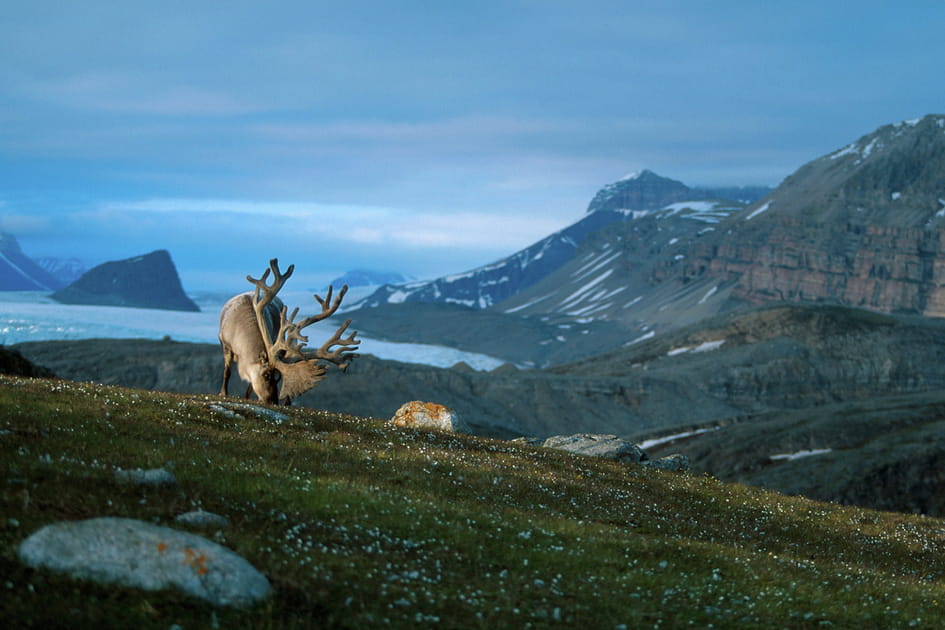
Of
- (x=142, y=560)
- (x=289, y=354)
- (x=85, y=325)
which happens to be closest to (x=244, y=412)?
(x=289, y=354)

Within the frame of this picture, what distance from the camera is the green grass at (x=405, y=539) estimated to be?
31.4 ft

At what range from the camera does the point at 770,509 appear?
79.3 feet

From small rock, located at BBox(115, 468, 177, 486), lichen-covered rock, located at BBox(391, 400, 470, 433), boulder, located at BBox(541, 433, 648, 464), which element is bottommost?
boulder, located at BBox(541, 433, 648, 464)

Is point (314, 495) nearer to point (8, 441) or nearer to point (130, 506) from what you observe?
point (130, 506)

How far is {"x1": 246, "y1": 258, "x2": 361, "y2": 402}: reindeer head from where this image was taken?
27.1 metres

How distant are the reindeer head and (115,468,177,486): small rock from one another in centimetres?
1374

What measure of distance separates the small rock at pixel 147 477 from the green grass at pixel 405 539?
10.2 inches

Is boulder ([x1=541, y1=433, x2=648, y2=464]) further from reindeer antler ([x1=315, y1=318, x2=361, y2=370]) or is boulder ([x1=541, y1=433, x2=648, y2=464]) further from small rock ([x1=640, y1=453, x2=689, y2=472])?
reindeer antler ([x1=315, y1=318, x2=361, y2=370])

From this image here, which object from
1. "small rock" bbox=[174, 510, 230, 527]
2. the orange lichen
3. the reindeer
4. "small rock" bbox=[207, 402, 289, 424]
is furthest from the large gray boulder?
the reindeer

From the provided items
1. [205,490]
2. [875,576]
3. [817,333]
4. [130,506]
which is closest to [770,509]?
[875,576]

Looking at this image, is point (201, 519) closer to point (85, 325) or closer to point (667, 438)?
point (667, 438)

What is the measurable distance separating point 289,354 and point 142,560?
744 inches

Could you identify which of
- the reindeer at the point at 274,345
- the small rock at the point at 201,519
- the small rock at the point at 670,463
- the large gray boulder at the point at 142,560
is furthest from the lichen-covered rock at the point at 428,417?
the large gray boulder at the point at 142,560

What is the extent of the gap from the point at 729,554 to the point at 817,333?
200m
